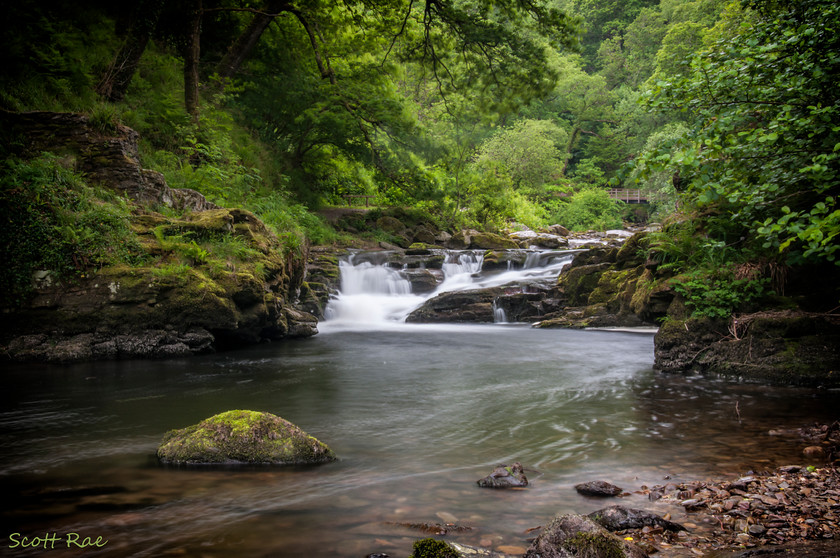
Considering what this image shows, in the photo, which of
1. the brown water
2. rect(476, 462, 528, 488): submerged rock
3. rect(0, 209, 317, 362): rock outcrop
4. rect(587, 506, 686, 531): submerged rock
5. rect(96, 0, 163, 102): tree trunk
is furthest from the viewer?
rect(96, 0, 163, 102): tree trunk

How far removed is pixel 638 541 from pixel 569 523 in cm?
62

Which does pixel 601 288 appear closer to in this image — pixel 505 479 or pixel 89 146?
pixel 505 479

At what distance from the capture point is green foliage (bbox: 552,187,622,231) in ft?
139

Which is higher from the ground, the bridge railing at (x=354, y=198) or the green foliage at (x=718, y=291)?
the bridge railing at (x=354, y=198)

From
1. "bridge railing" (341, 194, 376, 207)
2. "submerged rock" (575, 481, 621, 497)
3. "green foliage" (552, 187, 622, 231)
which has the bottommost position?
"submerged rock" (575, 481, 621, 497)

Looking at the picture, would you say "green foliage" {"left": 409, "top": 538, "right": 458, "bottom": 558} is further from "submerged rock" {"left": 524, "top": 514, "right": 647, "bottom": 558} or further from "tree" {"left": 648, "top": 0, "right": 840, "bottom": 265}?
"tree" {"left": 648, "top": 0, "right": 840, "bottom": 265}

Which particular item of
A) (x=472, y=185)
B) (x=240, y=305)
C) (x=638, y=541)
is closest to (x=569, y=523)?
(x=638, y=541)

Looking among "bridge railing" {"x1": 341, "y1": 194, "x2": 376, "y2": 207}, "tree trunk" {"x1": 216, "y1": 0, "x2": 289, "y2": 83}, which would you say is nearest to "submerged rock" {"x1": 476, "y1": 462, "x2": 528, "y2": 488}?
"tree trunk" {"x1": 216, "y1": 0, "x2": 289, "y2": 83}

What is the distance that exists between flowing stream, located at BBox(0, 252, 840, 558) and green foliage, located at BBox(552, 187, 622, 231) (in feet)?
111

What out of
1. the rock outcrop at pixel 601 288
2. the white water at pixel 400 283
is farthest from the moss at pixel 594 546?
the white water at pixel 400 283

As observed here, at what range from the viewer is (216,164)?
14117mm

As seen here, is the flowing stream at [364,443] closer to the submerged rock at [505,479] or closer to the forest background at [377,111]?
the submerged rock at [505,479]
